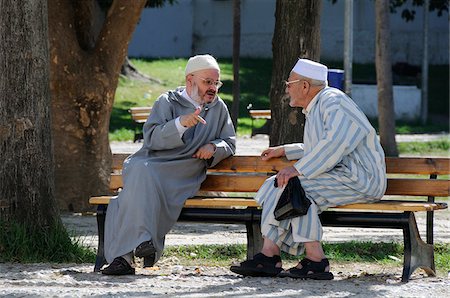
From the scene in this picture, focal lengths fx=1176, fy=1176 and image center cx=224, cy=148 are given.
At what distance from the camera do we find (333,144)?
739 centimetres

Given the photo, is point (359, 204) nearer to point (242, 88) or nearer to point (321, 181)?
point (321, 181)

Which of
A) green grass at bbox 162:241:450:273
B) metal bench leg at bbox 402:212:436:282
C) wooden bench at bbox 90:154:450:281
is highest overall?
wooden bench at bbox 90:154:450:281

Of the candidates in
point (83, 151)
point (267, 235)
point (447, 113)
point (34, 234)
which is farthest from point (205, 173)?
point (447, 113)

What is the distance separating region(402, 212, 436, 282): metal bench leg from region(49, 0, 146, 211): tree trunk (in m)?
5.85

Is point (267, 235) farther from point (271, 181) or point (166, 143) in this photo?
point (166, 143)

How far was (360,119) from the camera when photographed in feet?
24.5

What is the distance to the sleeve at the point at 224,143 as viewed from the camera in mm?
7992

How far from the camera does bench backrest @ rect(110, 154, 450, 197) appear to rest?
309 inches

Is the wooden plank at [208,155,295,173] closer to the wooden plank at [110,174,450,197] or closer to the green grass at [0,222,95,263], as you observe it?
the wooden plank at [110,174,450,197]

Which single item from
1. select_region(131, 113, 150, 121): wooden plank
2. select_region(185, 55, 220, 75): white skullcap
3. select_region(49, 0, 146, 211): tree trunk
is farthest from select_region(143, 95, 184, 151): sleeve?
select_region(131, 113, 150, 121): wooden plank

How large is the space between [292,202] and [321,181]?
29 cm

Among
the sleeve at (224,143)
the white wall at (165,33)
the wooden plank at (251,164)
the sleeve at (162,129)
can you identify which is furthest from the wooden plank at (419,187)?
the white wall at (165,33)

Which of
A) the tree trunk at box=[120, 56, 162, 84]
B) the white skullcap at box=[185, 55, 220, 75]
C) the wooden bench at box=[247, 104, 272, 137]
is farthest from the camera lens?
the tree trunk at box=[120, 56, 162, 84]

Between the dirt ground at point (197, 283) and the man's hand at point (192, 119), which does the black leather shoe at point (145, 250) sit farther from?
the man's hand at point (192, 119)
